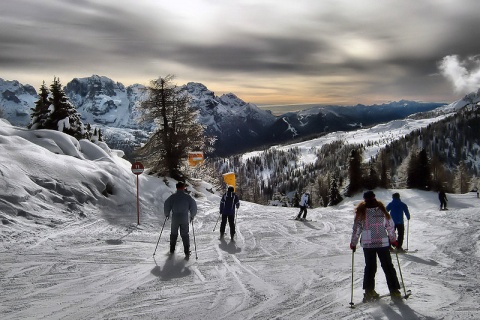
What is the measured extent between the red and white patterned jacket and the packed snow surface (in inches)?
31.7

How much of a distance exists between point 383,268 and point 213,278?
11.9 ft

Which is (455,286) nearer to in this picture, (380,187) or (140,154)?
(140,154)

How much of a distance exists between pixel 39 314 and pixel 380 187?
68742 millimetres

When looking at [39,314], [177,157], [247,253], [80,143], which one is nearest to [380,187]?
[177,157]

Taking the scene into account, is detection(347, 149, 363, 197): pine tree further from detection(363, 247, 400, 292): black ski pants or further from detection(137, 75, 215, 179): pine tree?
detection(363, 247, 400, 292): black ski pants

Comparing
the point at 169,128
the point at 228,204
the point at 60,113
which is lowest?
the point at 228,204

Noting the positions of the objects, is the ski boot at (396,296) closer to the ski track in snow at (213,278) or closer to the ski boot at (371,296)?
the ski track in snow at (213,278)

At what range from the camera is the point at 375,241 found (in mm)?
6512

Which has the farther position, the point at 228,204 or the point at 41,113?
the point at 41,113

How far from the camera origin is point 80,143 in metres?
23.3

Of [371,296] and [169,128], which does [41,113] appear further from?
[371,296]

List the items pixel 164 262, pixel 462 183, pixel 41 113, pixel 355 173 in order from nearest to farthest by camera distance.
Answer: pixel 164 262 → pixel 41 113 → pixel 355 173 → pixel 462 183

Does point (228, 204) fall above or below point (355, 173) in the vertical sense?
above

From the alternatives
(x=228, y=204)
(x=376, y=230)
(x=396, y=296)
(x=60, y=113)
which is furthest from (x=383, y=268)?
(x=60, y=113)
